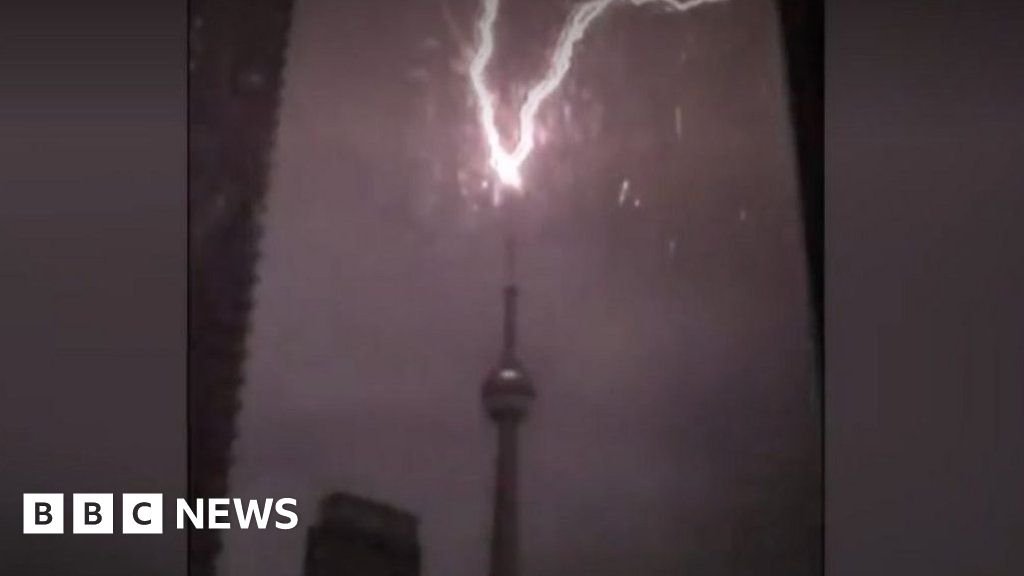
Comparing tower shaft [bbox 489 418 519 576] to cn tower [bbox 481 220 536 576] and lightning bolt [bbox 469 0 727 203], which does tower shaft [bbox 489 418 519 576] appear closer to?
cn tower [bbox 481 220 536 576]

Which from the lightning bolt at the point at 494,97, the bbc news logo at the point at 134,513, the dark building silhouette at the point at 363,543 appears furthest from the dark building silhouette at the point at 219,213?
the lightning bolt at the point at 494,97

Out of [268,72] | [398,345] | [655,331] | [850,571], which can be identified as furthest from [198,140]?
[850,571]

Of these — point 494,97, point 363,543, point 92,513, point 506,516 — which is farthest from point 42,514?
point 494,97

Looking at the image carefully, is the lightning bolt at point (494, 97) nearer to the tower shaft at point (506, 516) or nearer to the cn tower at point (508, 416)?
the cn tower at point (508, 416)

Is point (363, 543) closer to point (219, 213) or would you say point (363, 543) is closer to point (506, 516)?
point (506, 516)

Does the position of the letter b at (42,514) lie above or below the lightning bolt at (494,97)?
below

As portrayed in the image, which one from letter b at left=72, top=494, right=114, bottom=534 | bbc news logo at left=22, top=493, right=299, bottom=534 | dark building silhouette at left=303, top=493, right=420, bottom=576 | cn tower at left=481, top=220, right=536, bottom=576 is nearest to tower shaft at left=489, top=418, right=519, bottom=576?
cn tower at left=481, top=220, right=536, bottom=576
